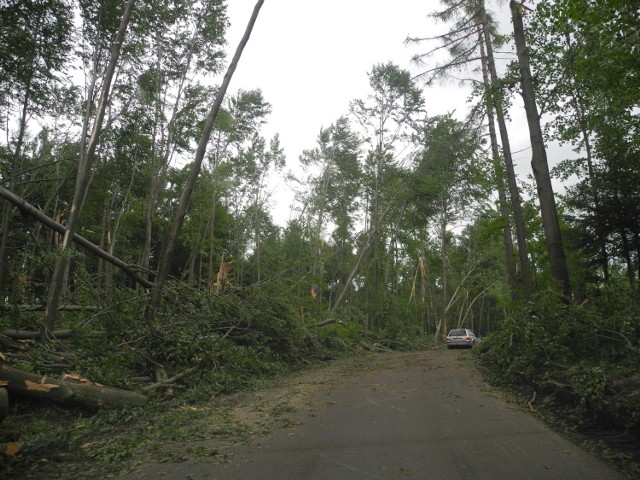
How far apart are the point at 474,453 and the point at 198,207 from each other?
23.0m

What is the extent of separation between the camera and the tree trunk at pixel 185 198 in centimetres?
992

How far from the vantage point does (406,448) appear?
4605 millimetres

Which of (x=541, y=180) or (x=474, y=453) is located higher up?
(x=541, y=180)

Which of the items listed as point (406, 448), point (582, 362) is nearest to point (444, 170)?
point (582, 362)

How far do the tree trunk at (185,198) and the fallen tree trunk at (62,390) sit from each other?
2.75 meters

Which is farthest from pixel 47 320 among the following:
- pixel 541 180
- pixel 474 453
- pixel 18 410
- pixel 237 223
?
pixel 237 223

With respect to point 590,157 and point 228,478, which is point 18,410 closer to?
point 228,478

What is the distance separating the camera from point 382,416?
620 cm

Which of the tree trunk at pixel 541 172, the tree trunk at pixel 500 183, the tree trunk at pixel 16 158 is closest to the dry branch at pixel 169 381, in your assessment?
the tree trunk at pixel 16 158

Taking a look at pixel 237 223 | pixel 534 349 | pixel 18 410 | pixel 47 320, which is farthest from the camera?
pixel 237 223

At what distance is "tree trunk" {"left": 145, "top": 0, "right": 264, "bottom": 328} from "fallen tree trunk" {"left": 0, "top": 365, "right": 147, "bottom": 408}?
2.75 meters

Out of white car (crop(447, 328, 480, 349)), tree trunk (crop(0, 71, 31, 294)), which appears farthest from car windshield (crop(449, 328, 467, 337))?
tree trunk (crop(0, 71, 31, 294))

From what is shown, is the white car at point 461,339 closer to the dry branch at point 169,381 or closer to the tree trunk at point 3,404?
the dry branch at point 169,381

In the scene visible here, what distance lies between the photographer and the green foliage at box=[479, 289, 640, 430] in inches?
207
